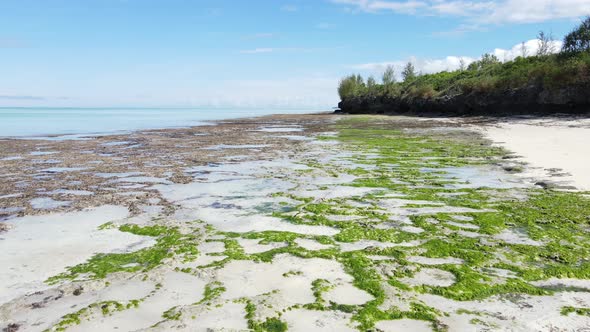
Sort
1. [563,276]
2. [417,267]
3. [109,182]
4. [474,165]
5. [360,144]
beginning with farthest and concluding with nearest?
[360,144] < [474,165] < [109,182] < [417,267] < [563,276]

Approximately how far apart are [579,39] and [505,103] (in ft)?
24.3

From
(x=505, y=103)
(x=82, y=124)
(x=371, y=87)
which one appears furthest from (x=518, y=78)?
(x=82, y=124)

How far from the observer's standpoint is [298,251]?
603 cm

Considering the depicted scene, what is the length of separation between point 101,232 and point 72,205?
2399 millimetres

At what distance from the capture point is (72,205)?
904 centimetres

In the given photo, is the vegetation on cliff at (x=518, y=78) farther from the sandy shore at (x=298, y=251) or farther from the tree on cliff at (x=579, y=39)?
the sandy shore at (x=298, y=251)

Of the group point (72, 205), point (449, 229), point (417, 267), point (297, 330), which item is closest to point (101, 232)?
point (72, 205)

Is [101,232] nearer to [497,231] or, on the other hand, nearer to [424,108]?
[497,231]

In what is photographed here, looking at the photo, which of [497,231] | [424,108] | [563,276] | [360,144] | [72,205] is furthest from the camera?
[424,108]

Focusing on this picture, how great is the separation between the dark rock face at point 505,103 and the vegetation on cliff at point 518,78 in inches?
5.0

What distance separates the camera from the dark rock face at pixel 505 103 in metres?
30.2

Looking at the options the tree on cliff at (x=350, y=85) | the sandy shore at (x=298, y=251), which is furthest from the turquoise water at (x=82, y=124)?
the sandy shore at (x=298, y=251)

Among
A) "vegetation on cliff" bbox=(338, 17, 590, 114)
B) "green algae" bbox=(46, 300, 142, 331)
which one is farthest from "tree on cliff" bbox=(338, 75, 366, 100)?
"green algae" bbox=(46, 300, 142, 331)

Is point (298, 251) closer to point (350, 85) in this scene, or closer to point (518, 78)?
point (518, 78)
